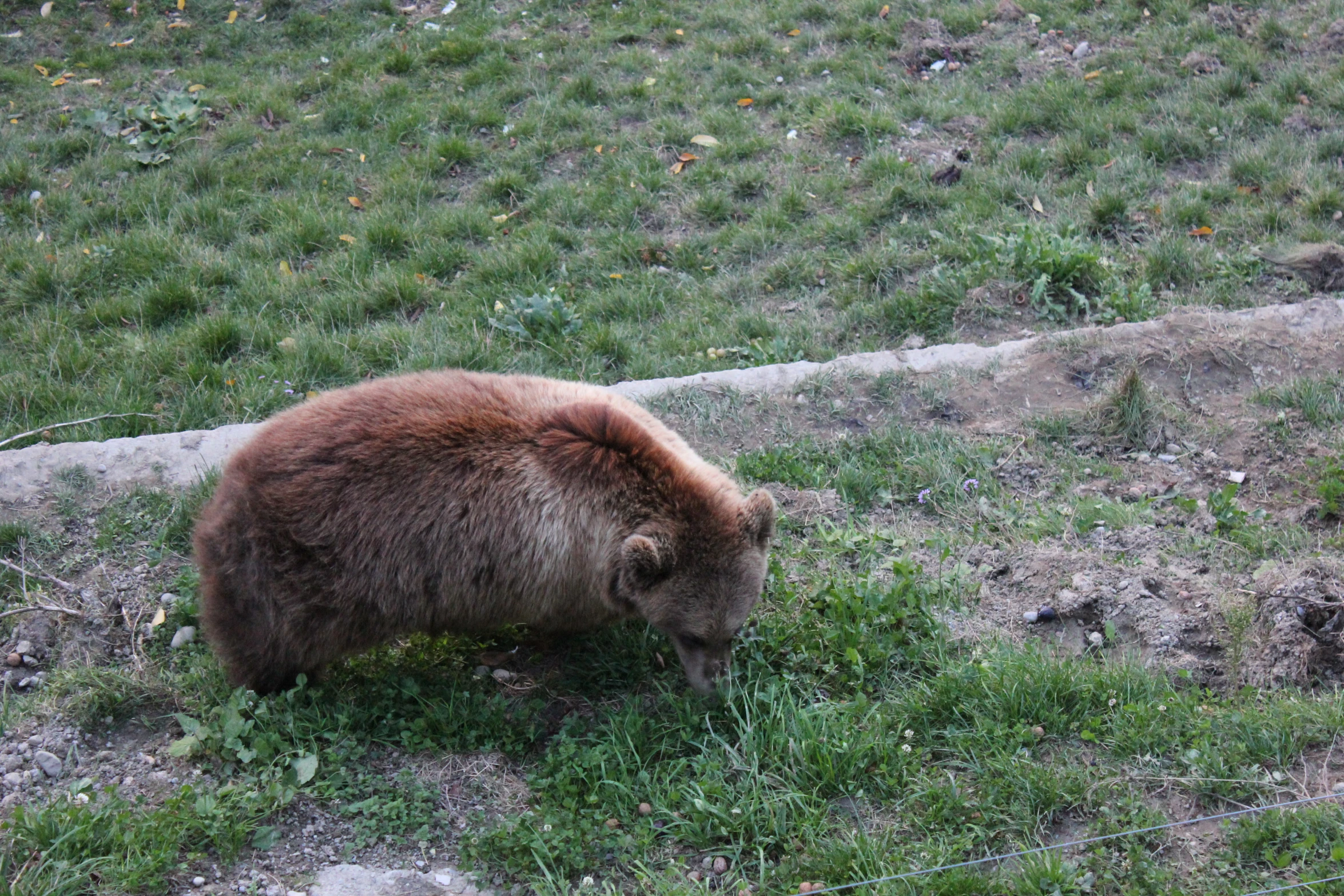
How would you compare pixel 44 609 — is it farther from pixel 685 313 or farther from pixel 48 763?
pixel 685 313

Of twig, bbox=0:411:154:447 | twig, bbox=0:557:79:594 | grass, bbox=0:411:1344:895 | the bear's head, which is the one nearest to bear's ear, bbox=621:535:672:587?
the bear's head

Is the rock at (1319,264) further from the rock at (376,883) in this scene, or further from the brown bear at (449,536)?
the rock at (376,883)

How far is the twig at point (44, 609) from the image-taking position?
4.84 meters

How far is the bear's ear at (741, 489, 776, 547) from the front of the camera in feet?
14.5

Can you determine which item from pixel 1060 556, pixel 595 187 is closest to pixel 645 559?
pixel 1060 556

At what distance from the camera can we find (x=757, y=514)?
4.43 meters

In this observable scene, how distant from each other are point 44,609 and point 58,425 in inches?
62.4

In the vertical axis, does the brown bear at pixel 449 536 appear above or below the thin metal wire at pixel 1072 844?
above

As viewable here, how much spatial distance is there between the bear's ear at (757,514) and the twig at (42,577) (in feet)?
10.4

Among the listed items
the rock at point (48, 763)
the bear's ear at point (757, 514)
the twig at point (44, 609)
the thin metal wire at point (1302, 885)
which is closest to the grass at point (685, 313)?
the thin metal wire at point (1302, 885)

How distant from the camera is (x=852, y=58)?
9797 millimetres

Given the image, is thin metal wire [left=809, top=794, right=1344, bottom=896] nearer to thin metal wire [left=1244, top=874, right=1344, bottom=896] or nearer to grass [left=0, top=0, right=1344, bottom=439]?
thin metal wire [left=1244, top=874, right=1344, bottom=896]

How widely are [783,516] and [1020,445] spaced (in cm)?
148

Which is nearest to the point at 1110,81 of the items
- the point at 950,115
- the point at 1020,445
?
the point at 950,115
